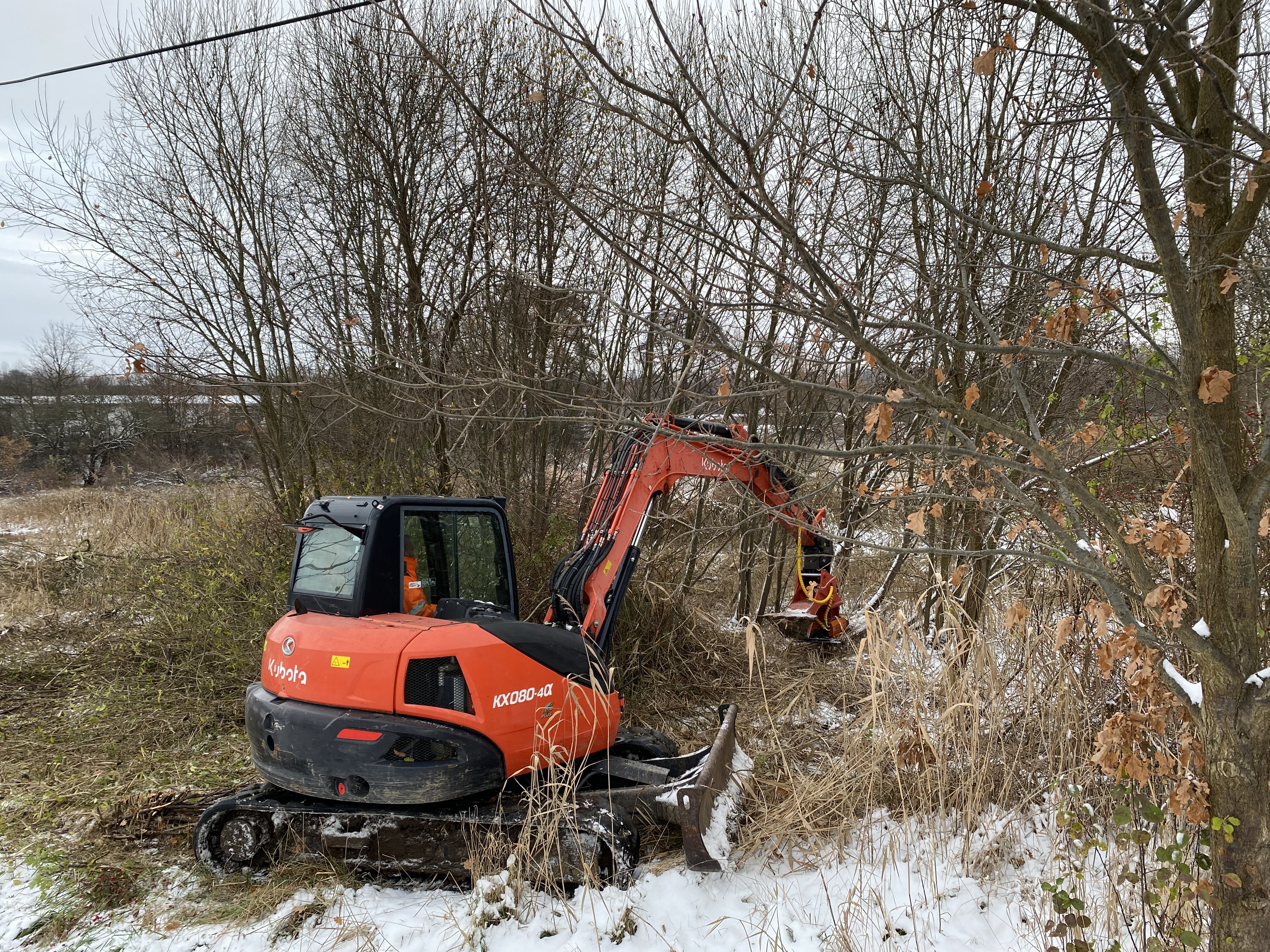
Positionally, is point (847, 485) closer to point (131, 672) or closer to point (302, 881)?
point (302, 881)

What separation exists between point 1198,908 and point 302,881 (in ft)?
14.6

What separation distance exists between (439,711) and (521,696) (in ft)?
1.54

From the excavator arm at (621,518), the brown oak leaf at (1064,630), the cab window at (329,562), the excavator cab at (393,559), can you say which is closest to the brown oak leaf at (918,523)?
the brown oak leaf at (1064,630)

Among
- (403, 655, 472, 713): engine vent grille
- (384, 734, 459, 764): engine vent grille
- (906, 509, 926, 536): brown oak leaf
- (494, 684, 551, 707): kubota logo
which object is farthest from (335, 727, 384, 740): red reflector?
(906, 509, 926, 536): brown oak leaf

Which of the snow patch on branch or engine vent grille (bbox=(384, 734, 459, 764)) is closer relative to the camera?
the snow patch on branch

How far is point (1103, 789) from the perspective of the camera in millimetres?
4109

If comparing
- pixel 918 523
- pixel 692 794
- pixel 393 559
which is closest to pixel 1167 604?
pixel 918 523

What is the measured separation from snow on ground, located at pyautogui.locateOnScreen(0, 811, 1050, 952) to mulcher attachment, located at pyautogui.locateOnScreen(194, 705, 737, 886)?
0.53ft

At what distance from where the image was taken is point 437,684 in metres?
4.45

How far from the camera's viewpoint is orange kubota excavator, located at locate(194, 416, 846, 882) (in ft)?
14.3

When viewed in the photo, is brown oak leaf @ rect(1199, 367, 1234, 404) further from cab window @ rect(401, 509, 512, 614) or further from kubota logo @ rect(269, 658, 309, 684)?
kubota logo @ rect(269, 658, 309, 684)

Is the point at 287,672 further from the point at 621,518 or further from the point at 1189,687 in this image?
the point at 1189,687

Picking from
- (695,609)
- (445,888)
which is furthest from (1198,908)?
(695,609)

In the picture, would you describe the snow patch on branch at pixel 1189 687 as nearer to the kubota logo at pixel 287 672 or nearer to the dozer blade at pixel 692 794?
the dozer blade at pixel 692 794
